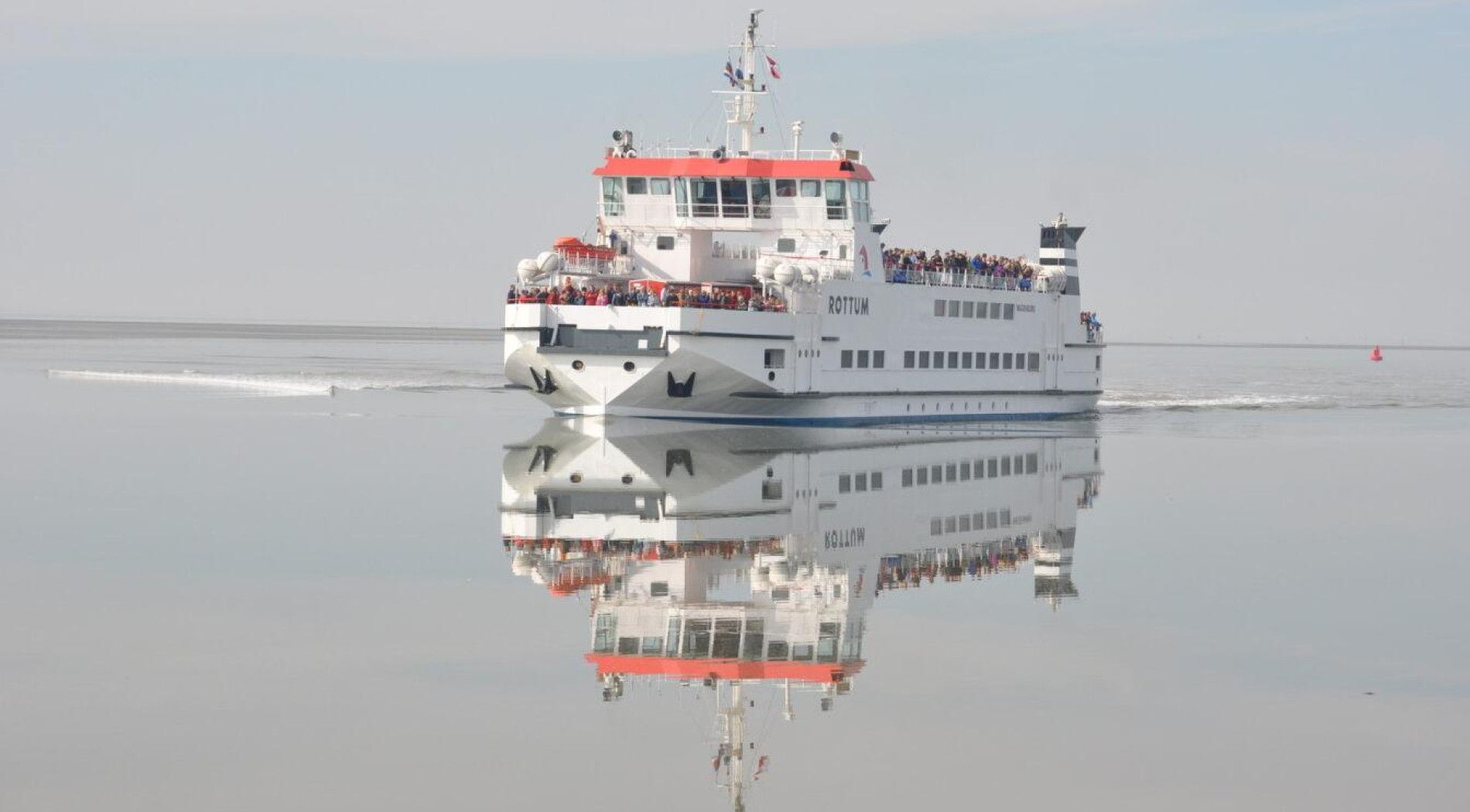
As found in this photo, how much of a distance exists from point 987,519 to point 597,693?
14.8 meters

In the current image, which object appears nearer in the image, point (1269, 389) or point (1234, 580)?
point (1234, 580)

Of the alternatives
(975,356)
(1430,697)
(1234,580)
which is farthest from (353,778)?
(975,356)

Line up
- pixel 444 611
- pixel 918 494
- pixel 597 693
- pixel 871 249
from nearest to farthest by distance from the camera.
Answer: pixel 597 693 → pixel 444 611 → pixel 918 494 → pixel 871 249

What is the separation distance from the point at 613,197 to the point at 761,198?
383cm

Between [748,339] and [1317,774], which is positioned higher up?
[748,339]

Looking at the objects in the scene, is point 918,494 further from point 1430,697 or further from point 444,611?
point 1430,697

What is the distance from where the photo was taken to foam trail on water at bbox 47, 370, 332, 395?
6850 cm

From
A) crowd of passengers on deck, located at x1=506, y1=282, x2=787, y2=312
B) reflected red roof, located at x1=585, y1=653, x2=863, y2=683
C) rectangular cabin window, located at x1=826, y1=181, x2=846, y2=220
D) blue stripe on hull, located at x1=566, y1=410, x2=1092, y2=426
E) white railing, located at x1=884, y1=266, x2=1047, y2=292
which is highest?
rectangular cabin window, located at x1=826, y1=181, x2=846, y2=220

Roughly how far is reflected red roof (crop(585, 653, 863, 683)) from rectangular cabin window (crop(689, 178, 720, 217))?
32571mm

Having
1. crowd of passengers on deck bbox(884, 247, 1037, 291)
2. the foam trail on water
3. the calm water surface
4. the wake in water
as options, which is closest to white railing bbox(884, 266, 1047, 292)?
crowd of passengers on deck bbox(884, 247, 1037, 291)

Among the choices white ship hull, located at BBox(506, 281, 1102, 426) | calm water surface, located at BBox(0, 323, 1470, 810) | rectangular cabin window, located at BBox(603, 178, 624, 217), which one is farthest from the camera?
rectangular cabin window, located at BBox(603, 178, 624, 217)

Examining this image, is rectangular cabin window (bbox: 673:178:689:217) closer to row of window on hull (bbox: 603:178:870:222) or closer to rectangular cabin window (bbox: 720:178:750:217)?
row of window on hull (bbox: 603:178:870:222)

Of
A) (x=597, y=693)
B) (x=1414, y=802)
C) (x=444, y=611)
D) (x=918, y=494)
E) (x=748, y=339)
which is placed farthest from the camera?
(x=748, y=339)

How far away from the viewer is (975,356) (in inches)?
2304
